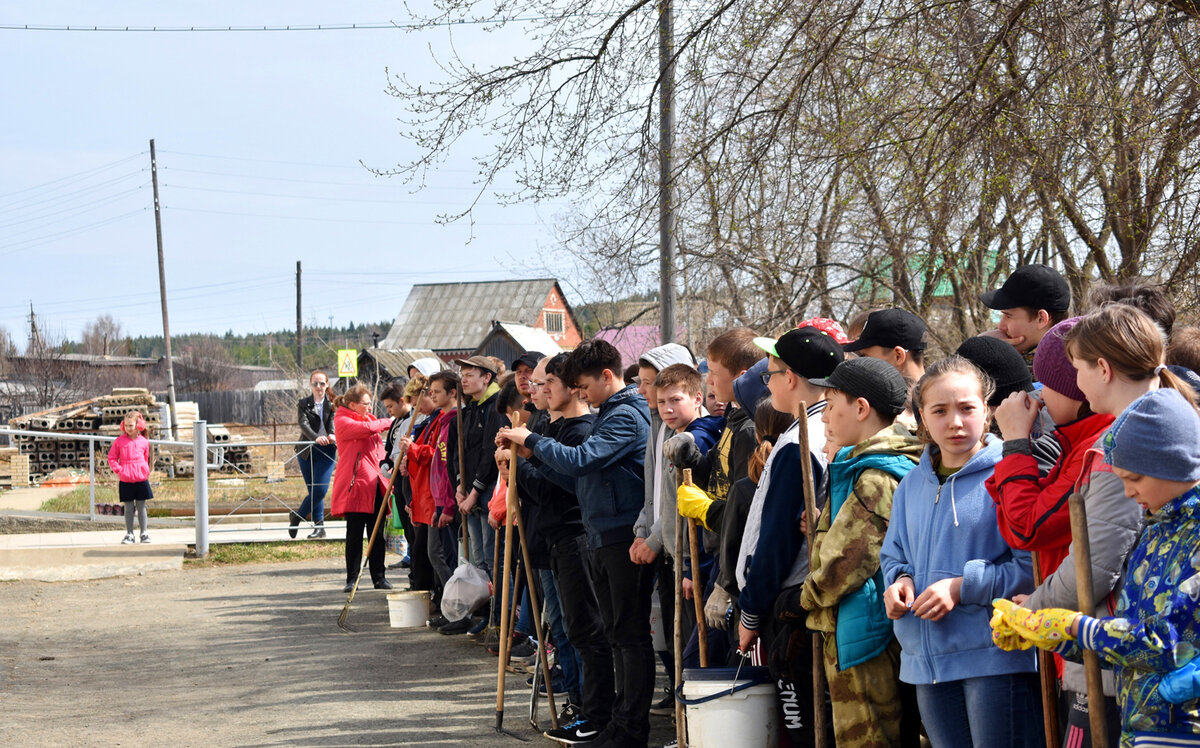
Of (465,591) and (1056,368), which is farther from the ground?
(1056,368)

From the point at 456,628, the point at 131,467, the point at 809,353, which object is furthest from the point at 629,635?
the point at 131,467

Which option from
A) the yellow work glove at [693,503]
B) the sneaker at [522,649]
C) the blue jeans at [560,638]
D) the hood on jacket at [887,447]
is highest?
the hood on jacket at [887,447]

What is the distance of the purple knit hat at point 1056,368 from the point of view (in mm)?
3484

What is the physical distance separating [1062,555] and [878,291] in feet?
44.3

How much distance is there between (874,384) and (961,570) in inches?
32.3

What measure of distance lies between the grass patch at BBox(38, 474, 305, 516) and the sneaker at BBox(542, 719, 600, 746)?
1358cm

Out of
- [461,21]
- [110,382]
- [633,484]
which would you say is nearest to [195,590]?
[461,21]

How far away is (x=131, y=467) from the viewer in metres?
14.4

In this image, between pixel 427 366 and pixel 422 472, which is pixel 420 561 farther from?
pixel 427 366

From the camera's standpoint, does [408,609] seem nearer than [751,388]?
No

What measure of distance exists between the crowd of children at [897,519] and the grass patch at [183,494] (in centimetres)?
1380

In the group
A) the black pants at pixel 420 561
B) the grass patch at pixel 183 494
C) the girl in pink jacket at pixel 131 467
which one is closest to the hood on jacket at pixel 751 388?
the black pants at pixel 420 561

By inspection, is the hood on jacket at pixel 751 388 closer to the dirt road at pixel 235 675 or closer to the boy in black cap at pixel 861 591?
the boy in black cap at pixel 861 591

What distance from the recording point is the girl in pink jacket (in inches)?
565
